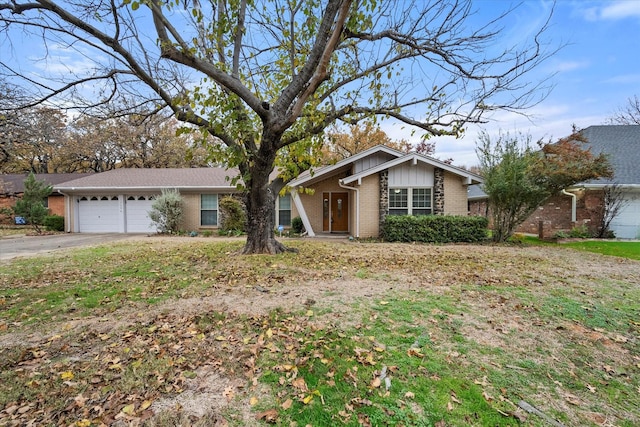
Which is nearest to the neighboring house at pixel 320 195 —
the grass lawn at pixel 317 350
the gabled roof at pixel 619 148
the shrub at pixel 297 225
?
the shrub at pixel 297 225

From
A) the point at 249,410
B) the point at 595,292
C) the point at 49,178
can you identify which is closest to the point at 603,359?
the point at 595,292

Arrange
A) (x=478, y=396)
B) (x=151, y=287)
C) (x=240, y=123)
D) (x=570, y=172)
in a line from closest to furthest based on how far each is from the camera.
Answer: (x=478, y=396), (x=151, y=287), (x=240, y=123), (x=570, y=172)

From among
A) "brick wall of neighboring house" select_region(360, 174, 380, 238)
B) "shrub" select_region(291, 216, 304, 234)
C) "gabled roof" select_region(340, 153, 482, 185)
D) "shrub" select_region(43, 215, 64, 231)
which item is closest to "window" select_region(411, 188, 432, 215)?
"gabled roof" select_region(340, 153, 482, 185)

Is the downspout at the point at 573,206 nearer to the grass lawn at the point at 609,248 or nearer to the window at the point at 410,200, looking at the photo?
the grass lawn at the point at 609,248

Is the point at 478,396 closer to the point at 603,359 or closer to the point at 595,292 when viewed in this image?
the point at 603,359

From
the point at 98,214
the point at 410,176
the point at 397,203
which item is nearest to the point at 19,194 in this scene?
the point at 98,214

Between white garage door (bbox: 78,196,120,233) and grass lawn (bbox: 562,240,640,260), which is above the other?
white garage door (bbox: 78,196,120,233)

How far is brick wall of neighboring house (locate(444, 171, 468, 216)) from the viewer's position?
13.6 meters

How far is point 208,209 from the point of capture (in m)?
16.6

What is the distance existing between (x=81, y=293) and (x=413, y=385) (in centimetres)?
545

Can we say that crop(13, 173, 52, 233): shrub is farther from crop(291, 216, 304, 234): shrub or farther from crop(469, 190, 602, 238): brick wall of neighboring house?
crop(469, 190, 602, 238): brick wall of neighboring house

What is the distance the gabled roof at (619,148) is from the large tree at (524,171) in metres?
3.40

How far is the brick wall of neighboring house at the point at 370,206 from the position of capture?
13.7 m

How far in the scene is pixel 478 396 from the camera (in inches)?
101
